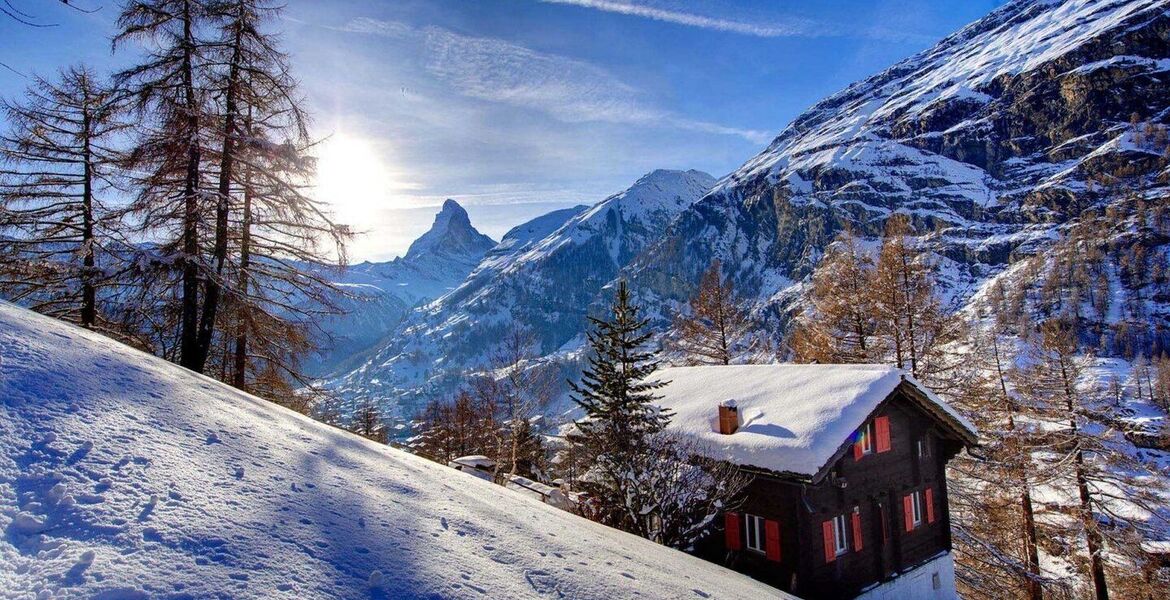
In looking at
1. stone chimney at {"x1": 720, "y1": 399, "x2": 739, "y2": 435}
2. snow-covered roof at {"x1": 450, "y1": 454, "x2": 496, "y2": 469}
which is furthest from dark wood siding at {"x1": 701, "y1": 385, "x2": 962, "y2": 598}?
snow-covered roof at {"x1": 450, "y1": 454, "x2": 496, "y2": 469}

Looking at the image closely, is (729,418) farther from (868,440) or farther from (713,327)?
(713,327)

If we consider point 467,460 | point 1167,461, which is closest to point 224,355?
point 467,460

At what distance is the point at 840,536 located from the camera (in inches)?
619

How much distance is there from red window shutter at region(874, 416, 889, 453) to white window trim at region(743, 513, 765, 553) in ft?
15.9

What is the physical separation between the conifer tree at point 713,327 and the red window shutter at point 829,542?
1484 centimetres

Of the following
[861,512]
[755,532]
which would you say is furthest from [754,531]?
[861,512]

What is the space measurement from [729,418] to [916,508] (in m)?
7.93

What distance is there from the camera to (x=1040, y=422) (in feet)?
70.5

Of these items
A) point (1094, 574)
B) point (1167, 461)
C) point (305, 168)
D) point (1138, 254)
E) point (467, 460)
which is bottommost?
point (1167, 461)

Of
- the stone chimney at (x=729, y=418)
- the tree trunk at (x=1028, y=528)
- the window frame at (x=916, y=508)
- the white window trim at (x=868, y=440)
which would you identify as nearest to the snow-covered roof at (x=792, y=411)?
the stone chimney at (x=729, y=418)

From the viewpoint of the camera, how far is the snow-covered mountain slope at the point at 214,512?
11.4ft

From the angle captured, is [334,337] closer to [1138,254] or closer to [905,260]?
[905,260]

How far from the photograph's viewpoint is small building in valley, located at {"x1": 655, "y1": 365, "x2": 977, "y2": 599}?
47.4ft

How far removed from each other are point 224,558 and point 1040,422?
2680 centimetres
